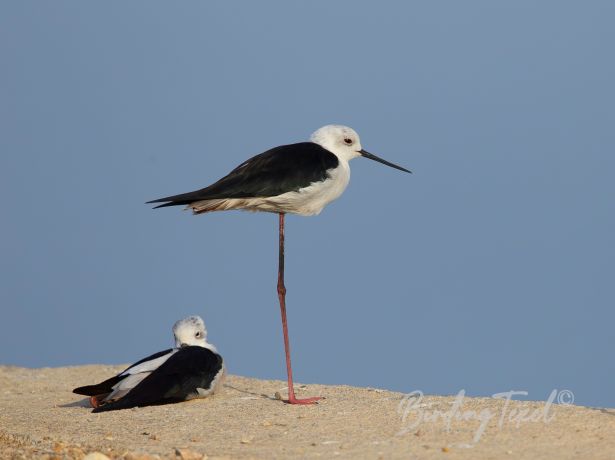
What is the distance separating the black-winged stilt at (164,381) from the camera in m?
9.21

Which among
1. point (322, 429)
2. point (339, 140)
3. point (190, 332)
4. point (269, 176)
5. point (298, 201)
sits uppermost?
point (339, 140)

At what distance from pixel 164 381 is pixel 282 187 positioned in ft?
7.22

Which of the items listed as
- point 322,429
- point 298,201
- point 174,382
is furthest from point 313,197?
point 322,429

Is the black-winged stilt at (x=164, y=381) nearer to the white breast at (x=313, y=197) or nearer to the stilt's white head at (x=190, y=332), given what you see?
the stilt's white head at (x=190, y=332)

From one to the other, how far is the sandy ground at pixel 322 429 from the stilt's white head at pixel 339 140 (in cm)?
244

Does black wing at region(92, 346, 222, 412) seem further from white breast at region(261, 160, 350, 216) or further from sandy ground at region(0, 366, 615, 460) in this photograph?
white breast at region(261, 160, 350, 216)

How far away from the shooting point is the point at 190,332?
1013cm

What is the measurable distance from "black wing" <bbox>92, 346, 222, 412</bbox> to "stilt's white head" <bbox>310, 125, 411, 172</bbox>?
2440mm

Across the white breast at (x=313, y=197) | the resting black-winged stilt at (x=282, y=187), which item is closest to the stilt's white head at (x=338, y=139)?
the resting black-winged stilt at (x=282, y=187)

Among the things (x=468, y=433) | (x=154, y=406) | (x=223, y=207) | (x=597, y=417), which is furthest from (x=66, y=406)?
(x=597, y=417)

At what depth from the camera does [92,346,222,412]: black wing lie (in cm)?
919

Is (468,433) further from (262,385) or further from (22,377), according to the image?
(22,377)

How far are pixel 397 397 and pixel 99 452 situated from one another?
11.2 feet

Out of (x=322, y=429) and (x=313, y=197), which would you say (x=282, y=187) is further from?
(x=322, y=429)
